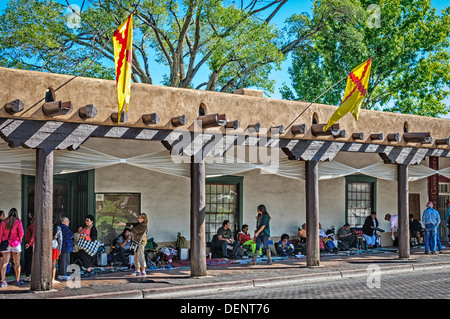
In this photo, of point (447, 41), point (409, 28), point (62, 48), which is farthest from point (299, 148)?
point (447, 41)

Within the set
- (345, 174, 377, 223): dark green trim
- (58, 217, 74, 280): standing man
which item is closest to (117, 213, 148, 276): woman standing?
(58, 217, 74, 280): standing man

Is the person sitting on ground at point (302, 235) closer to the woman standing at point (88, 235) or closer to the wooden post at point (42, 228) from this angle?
the woman standing at point (88, 235)

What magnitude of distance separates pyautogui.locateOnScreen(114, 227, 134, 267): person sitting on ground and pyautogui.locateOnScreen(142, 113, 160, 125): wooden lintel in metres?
3.63

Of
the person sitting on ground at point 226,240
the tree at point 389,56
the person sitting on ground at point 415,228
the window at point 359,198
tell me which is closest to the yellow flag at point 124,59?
the person sitting on ground at point 226,240

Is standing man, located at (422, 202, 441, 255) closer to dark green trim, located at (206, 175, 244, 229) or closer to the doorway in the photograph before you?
dark green trim, located at (206, 175, 244, 229)

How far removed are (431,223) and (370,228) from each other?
2.24 m

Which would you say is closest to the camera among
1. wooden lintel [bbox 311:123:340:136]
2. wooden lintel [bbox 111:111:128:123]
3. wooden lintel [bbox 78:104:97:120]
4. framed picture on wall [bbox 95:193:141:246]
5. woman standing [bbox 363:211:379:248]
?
wooden lintel [bbox 78:104:97:120]

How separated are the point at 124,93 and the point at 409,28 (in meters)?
24.6

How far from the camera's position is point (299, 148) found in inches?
581

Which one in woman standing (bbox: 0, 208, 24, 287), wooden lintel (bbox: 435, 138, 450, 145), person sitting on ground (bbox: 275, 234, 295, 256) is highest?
wooden lintel (bbox: 435, 138, 450, 145)

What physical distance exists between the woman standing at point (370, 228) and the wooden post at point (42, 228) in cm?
1126

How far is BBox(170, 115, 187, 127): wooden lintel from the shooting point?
12.4 m

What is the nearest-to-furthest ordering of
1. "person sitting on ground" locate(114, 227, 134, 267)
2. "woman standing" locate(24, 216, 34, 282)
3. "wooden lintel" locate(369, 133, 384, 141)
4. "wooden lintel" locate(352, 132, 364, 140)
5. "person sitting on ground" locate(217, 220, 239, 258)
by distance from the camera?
"woman standing" locate(24, 216, 34, 282) < "person sitting on ground" locate(114, 227, 134, 267) < "wooden lintel" locate(352, 132, 364, 140) < "wooden lintel" locate(369, 133, 384, 141) < "person sitting on ground" locate(217, 220, 239, 258)

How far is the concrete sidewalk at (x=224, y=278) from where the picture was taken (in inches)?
433
